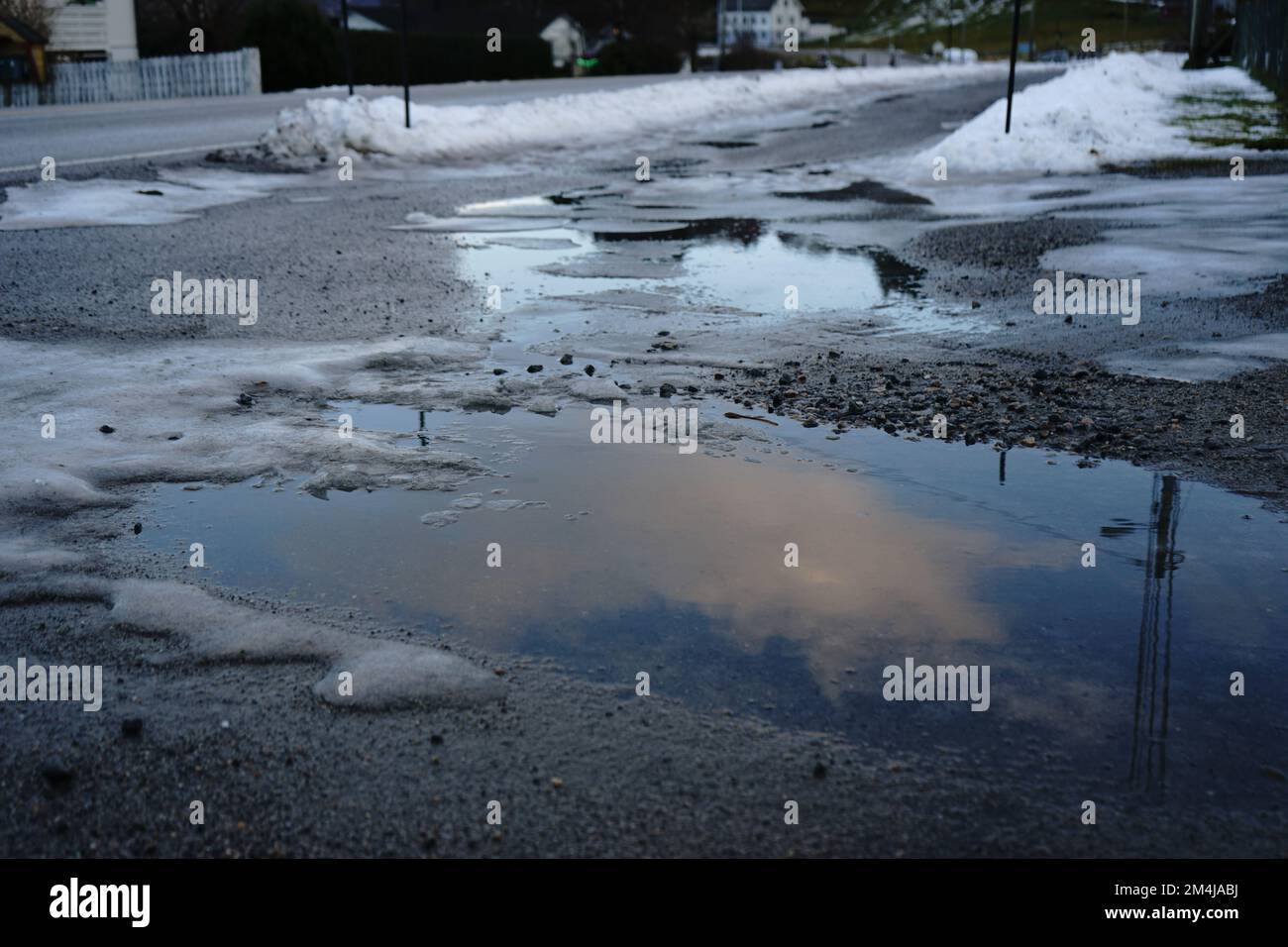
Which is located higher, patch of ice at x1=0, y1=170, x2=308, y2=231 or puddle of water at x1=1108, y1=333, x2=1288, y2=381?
patch of ice at x1=0, y1=170, x2=308, y2=231

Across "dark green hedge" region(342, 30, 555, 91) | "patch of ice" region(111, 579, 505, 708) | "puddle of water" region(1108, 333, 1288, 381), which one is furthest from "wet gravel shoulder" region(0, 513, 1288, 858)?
"dark green hedge" region(342, 30, 555, 91)

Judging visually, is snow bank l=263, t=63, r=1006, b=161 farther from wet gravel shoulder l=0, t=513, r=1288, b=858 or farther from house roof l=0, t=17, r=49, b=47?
wet gravel shoulder l=0, t=513, r=1288, b=858

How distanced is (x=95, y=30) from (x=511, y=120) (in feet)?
80.4

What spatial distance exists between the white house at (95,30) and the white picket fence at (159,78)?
6.89 meters

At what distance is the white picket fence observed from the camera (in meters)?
31.2

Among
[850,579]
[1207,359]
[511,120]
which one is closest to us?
[850,579]

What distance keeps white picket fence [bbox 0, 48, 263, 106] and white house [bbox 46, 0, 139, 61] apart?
689 centimetres

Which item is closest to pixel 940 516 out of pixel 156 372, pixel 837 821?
pixel 837 821

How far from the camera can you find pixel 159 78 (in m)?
32.8

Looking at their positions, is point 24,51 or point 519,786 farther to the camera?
point 24,51

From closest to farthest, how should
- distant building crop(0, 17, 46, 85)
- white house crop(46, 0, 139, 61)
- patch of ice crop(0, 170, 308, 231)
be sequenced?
patch of ice crop(0, 170, 308, 231), distant building crop(0, 17, 46, 85), white house crop(46, 0, 139, 61)

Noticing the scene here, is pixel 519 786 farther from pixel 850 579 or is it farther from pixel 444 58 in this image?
pixel 444 58

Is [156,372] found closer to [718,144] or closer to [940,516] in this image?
[940,516]

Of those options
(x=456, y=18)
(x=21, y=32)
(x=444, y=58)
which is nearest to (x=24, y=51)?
(x=21, y=32)
